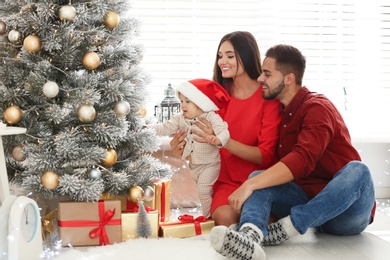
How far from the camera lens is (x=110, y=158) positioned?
2.61m

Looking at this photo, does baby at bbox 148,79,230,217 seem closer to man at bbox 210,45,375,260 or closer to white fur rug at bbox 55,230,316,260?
man at bbox 210,45,375,260

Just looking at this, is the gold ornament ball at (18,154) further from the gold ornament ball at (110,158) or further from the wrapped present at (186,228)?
the wrapped present at (186,228)

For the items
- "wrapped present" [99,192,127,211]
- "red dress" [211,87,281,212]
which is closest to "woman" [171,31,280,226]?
"red dress" [211,87,281,212]

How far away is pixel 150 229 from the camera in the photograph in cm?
262

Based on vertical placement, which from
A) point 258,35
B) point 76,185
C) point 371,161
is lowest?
point 371,161

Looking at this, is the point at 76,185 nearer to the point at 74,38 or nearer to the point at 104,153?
the point at 104,153

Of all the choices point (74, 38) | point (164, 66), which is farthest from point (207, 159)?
point (164, 66)

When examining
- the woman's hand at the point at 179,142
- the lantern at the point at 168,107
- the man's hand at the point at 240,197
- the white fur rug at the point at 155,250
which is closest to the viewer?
the white fur rug at the point at 155,250

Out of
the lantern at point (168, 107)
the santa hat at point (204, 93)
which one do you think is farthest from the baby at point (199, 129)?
the lantern at point (168, 107)

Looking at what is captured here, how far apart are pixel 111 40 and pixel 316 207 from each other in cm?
112

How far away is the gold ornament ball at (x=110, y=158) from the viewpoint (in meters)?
2.60

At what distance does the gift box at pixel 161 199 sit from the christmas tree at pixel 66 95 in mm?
205

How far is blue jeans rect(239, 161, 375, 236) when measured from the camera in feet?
7.95

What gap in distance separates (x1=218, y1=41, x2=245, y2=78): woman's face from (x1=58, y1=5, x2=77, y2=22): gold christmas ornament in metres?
0.73
